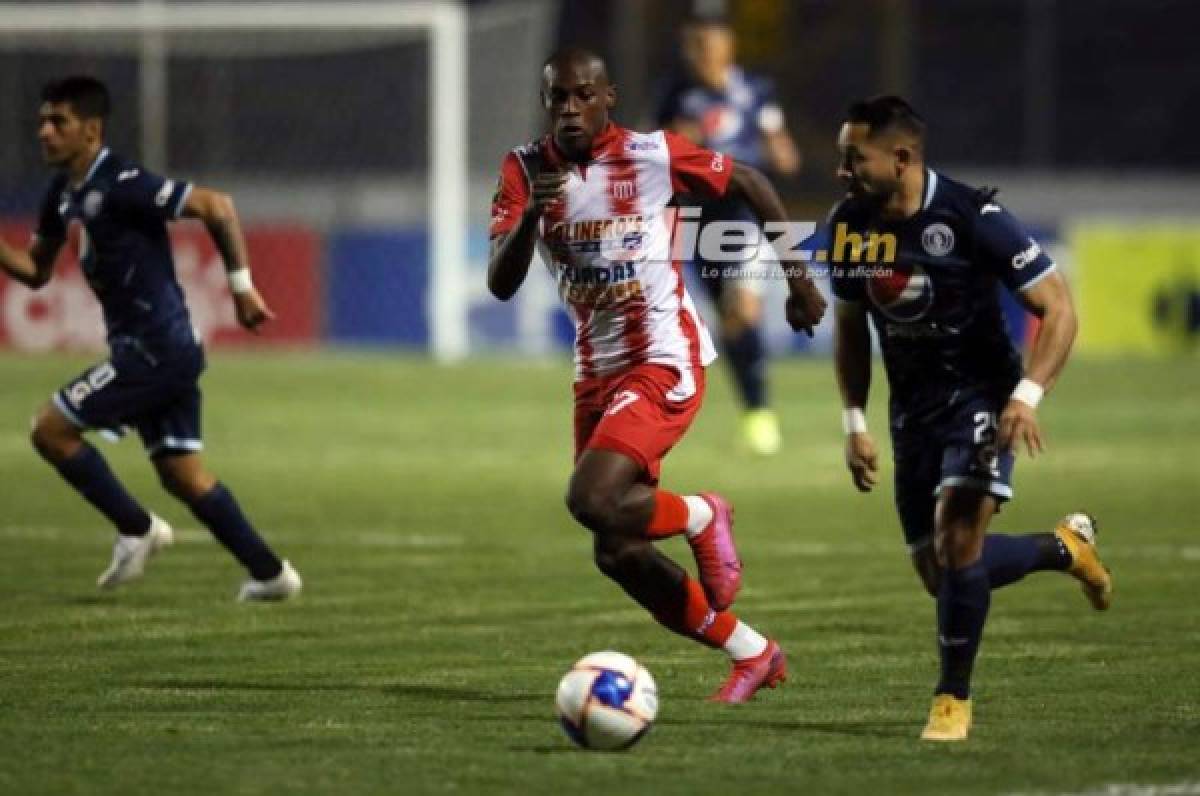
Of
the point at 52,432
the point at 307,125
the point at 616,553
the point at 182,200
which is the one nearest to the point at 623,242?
the point at 616,553

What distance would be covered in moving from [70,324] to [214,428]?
744cm

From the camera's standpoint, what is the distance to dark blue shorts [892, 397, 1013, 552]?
771 centimetres

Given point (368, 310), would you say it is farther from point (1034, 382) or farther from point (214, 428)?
point (1034, 382)

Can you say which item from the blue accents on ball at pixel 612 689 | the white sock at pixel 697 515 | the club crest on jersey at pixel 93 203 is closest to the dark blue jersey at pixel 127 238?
the club crest on jersey at pixel 93 203

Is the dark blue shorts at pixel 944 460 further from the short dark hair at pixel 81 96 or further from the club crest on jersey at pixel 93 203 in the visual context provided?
the short dark hair at pixel 81 96

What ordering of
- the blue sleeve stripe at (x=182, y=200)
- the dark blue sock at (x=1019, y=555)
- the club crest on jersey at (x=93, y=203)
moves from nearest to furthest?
the dark blue sock at (x=1019, y=555) → the blue sleeve stripe at (x=182, y=200) → the club crest on jersey at (x=93, y=203)

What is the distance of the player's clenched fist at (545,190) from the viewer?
310 inches

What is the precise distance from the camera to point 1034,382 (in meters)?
7.50

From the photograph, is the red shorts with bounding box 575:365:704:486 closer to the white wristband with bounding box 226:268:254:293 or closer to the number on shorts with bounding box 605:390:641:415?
the number on shorts with bounding box 605:390:641:415

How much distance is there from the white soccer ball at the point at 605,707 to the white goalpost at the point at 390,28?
62.2ft

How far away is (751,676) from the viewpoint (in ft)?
27.2

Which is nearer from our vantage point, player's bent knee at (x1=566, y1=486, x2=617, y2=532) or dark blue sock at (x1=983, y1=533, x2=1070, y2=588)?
player's bent knee at (x1=566, y1=486, x2=617, y2=532)

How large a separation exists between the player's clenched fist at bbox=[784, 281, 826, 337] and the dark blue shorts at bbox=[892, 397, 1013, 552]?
460 millimetres

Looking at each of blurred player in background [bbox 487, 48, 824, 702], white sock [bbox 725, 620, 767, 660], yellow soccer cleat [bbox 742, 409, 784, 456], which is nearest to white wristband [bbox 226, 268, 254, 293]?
blurred player in background [bbox 487, 48, 824, 702]
